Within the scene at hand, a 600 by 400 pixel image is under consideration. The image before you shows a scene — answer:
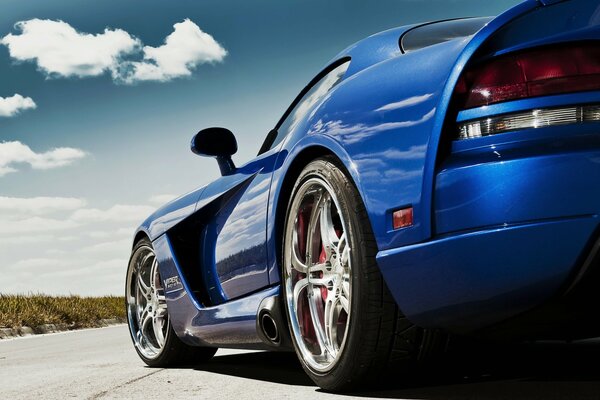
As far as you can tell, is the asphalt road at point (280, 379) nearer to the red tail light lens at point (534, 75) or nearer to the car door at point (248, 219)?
the car door at point (248, 219)

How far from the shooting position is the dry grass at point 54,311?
13.5 metres

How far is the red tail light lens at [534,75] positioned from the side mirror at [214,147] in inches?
86.5

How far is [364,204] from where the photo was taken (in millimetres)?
2869

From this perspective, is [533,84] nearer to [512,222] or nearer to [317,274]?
[512,222]

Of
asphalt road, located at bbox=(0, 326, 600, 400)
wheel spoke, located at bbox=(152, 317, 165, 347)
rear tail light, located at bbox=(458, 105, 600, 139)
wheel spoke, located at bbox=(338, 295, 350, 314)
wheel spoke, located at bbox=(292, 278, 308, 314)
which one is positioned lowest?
asphalt road, located at bbox=(0, 326, 600, 400)

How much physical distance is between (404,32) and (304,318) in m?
1.29

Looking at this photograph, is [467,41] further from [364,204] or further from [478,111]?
[364,204]

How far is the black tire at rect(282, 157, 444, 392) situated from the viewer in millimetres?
2836

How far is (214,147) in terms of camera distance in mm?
4570

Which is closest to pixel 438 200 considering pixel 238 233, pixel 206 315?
pixel 238 233

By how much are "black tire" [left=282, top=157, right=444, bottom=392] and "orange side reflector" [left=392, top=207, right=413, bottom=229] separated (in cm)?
18

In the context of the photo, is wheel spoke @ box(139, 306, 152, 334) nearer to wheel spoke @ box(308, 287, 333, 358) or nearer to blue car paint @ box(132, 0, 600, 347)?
wheel spoke @ box(308, 287, 333, 358)

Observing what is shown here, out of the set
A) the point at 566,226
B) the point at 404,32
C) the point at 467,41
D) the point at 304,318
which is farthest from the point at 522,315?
the point at 404,32

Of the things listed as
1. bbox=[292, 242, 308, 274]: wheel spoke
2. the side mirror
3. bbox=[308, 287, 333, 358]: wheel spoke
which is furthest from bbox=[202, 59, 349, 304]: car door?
bbox=[308, 287, 333, 358]: wheel spoke
